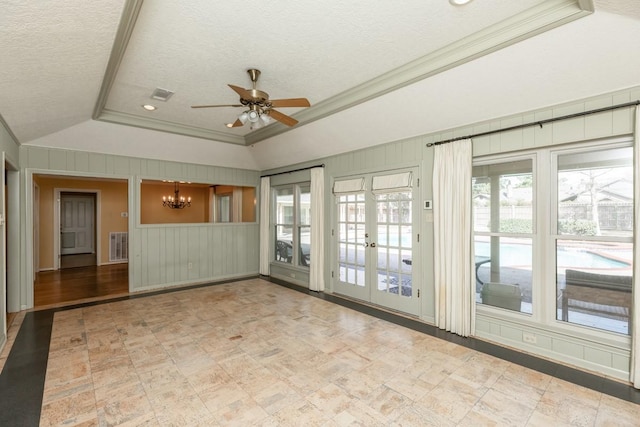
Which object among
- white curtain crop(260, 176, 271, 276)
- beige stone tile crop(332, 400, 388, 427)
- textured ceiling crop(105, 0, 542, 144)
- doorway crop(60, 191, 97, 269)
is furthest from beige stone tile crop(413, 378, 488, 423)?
doorway crop(60, 191, 97, 269)

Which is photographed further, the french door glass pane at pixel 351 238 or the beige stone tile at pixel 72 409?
the french door glass pane at pixel 351 238

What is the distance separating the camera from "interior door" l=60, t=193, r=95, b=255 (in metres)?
9.44

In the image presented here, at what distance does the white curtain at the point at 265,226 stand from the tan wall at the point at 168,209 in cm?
392

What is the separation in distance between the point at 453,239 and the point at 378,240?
4.17 feet

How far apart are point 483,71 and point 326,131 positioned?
94.9 inches

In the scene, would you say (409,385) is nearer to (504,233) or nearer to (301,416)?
(301,416)

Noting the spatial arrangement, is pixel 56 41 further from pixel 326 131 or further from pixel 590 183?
pixel 590 183

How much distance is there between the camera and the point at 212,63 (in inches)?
116

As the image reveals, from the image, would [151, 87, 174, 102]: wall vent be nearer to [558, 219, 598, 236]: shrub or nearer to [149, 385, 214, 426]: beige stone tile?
[149, 385, 214, 426]: beige stone tile

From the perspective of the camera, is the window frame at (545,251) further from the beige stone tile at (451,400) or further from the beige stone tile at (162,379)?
the beige stone tile at (162,379)

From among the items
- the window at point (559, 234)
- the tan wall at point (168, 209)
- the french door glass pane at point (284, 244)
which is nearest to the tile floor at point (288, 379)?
the window at point (559, 234)

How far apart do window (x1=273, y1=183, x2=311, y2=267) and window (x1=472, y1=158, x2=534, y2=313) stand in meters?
3.22

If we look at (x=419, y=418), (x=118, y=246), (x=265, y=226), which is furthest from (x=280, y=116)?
(x=118, y=246)

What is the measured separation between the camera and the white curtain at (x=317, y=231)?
18.3ft
